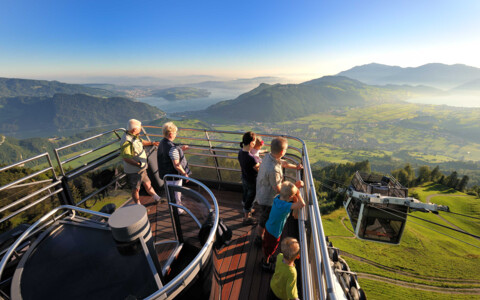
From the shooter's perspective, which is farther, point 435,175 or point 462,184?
point 435,175

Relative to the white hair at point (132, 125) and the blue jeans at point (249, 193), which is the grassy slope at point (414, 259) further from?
the white hair at point (132, 125)

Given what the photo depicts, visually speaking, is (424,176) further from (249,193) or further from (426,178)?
(249,193)

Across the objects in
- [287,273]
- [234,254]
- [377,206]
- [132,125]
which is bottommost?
[377,206]

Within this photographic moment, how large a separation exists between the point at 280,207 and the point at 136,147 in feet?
10.1

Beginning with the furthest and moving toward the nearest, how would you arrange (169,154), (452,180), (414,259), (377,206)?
(452,180)
(414,259)
(377,206)
(169,154)

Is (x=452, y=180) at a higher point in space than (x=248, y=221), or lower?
lower

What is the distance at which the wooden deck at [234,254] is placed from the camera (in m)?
2.49

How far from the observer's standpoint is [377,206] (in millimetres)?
8750

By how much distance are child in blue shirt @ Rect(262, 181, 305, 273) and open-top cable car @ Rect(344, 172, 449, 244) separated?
564 cm

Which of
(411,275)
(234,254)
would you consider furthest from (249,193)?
(411,275)

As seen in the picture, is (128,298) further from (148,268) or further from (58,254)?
(58,254)

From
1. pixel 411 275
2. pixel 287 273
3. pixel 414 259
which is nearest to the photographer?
pixel 287 273

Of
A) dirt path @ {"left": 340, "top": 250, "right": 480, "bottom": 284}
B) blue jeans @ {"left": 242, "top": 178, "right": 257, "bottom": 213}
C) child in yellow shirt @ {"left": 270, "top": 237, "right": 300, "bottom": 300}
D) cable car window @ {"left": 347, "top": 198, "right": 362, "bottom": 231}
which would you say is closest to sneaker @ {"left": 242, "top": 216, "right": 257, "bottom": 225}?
blue jeans @ {"left": 242, "top": 178, "right": 257, "bottom": 213}

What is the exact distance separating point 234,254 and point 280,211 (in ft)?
4.36
